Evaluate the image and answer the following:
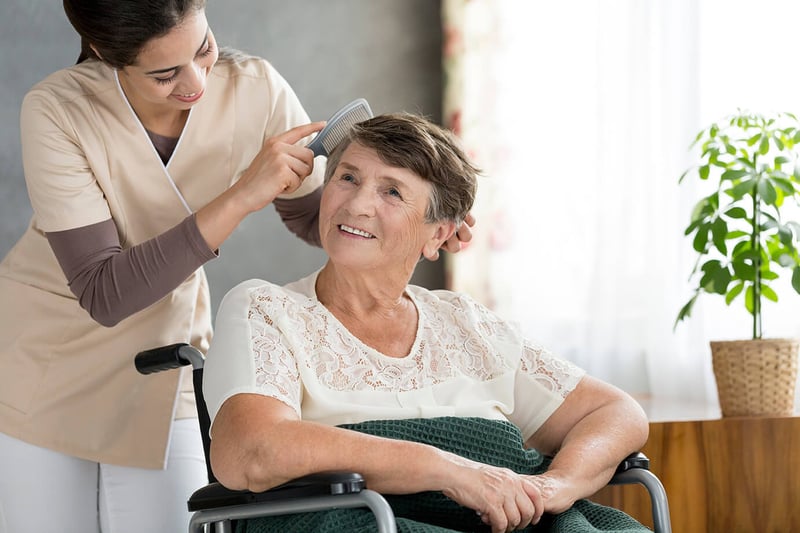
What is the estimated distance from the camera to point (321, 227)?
72.7 inches

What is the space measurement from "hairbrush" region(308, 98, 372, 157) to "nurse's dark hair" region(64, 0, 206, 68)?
0.34m

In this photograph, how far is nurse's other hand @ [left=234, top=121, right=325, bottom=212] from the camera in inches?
68.7

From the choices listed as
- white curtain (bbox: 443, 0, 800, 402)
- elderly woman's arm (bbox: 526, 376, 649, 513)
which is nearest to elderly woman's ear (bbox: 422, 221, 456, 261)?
elderly woman's arm (bbox: 526, 376, 649, 513)

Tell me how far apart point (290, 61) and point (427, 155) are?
1862 mm

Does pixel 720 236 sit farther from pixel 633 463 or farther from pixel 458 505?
pixel 458 505

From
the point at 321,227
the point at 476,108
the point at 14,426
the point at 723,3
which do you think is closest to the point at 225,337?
the point at 321,227

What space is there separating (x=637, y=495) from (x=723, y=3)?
59.7 inches

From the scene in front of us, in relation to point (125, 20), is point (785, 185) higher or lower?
lower

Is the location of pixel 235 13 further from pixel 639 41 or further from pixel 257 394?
pixel 257 394

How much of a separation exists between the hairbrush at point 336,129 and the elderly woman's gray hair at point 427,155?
0.9 inches

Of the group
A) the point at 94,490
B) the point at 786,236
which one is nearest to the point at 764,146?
the point at 786,236

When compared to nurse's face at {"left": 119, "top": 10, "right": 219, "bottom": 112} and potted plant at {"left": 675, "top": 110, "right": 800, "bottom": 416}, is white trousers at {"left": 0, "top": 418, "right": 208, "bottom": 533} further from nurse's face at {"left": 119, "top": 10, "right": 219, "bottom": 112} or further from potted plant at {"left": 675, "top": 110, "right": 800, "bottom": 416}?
potted plant at {"left": 675, "top": 110, "right": 800, "bottom": 416}

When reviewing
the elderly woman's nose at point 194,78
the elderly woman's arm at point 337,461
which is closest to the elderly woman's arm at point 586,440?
the elderly woman's arm at point 337,461

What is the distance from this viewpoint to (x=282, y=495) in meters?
1.44
